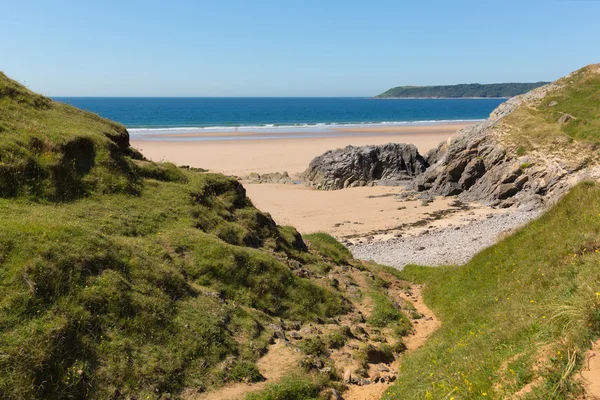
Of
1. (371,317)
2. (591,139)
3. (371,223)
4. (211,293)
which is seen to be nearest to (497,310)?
(371,317)

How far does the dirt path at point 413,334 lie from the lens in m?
12.3

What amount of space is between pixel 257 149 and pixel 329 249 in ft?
196

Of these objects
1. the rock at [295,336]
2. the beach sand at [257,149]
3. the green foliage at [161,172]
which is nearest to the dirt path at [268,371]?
the rock at [295,336]

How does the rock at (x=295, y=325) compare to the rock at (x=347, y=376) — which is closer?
the rock at (x=347, y=376)

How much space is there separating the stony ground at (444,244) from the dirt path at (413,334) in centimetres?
528

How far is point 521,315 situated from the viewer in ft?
35.5

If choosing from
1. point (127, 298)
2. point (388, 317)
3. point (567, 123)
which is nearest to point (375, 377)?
point (388, 317)

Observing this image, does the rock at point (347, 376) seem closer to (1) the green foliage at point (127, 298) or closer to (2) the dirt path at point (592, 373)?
(1) the green foliage at point (127, 298)

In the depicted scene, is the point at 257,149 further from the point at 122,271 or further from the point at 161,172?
the point at 122,271

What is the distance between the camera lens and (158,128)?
122m

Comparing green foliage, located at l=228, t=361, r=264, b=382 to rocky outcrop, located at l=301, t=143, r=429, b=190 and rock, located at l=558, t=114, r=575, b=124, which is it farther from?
rock, located at l=558, t=114, r=575, b=124

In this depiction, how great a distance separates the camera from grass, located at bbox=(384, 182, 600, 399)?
7.88 meters

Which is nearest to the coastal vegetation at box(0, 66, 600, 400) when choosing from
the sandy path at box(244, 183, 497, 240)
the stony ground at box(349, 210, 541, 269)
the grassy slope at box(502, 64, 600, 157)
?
the stony ground at box(349, 210, 541, 269)

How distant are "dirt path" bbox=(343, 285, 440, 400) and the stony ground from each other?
5.28 meters
